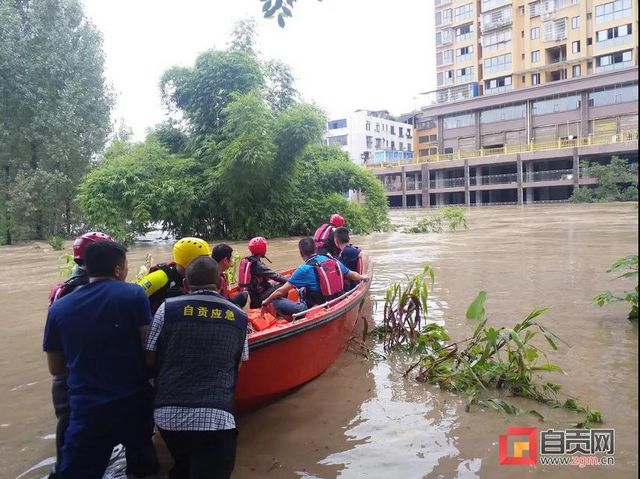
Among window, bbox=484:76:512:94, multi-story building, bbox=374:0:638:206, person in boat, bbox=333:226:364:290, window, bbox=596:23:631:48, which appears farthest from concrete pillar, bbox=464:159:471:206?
person in boat, bbox=333:226:364:290

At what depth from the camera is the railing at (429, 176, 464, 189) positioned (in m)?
48.6

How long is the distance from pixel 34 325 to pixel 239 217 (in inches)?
511

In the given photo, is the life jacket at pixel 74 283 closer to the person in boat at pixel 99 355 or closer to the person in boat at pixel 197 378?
the person in boat at pixel 99 355

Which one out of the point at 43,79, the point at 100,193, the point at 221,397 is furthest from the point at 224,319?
the point at 43,79

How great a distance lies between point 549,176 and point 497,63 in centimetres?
1379

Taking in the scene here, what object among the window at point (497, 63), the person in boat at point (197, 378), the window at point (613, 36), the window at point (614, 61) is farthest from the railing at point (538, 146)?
the person in boat at point (197, 378)

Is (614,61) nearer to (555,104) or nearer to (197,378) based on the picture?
(555,104)

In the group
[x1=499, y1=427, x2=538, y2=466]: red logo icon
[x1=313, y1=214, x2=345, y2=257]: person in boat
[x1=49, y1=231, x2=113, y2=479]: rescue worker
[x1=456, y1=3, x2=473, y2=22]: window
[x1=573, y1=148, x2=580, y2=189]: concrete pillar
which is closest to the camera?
[x1=49, y1=231, x2=113, y2=479]: rescue worker

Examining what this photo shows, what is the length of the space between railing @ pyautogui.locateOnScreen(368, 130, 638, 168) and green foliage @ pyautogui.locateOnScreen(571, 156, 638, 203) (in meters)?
1.78

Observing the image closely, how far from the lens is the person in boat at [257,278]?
19.1 ft

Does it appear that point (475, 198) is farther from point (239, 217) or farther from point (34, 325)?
point (34, 325)

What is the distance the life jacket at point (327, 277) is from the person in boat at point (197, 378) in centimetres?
311

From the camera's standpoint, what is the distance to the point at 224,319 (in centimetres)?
269

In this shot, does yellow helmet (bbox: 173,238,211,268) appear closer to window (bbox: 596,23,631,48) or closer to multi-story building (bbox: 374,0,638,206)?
multi-story building (bbox: 374,0,638,206)
